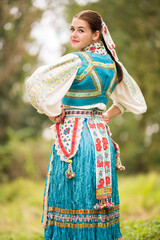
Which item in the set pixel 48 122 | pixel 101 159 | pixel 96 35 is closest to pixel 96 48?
pixel 96 35

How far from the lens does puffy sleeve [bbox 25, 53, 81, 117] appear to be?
2.06 meters

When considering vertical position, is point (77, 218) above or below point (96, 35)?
below

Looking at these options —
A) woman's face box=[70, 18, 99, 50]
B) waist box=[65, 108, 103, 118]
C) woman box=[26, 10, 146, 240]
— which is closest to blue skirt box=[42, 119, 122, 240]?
woman box=[26, 10, 146, 240]

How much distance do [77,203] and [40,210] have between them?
16.9 ft

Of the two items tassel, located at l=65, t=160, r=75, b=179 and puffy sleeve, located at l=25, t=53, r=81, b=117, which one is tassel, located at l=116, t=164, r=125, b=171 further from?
puffy sleeve, located at l=25, t=53, r=81, b=117

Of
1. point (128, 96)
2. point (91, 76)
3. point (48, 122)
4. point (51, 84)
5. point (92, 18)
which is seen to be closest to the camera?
point (51, 84)

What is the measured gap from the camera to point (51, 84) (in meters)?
Answer: 2.09

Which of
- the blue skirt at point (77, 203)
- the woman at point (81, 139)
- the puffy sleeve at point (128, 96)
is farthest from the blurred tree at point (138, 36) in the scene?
the blue skirt at point (77, 203)

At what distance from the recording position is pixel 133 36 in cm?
631

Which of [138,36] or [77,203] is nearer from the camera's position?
[77,203]

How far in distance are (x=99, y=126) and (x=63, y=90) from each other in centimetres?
42

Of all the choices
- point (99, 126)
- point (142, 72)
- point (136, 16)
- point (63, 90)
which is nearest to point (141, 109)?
point (99, 126)

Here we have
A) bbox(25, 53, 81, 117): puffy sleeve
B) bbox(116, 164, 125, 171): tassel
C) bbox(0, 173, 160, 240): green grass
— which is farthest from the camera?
bbox(0, 173, 160, 240): green grass

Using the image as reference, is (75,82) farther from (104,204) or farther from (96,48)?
(104,204)
